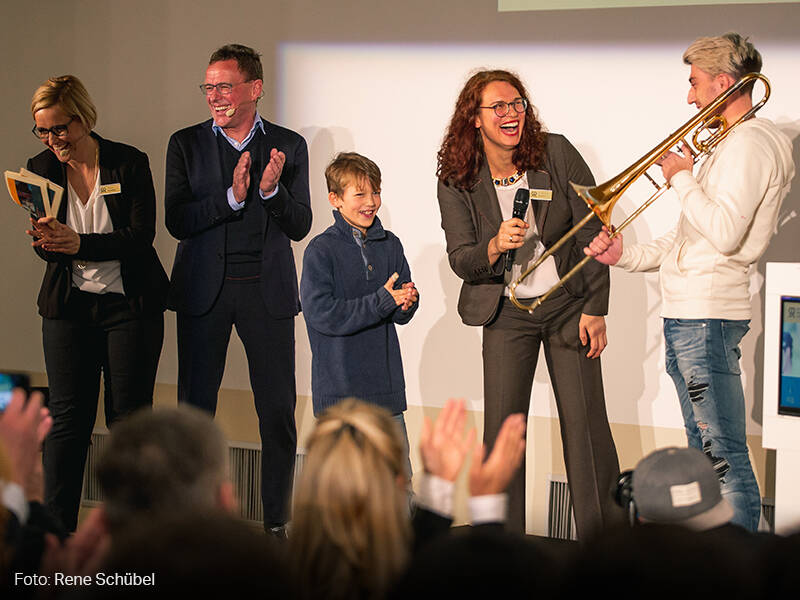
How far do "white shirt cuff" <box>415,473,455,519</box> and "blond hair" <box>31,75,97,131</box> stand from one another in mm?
2576

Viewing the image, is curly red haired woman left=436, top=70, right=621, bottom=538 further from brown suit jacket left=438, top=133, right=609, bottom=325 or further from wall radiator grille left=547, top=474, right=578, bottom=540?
wall radiator grille left=547, top=474, right=578, bottom=540

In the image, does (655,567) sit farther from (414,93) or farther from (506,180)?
(414,93)

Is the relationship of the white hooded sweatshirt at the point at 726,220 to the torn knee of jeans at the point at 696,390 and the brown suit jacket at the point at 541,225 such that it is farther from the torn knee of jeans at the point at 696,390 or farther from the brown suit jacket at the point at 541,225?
the brown suit jacket at the point at 541,225

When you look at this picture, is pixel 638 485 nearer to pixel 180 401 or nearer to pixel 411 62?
pixel 180 401

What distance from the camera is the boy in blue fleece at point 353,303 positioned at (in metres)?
3.56

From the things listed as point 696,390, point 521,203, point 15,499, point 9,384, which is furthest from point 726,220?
point 9,384

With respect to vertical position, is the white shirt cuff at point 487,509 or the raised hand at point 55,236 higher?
the raised hand at point 55,236

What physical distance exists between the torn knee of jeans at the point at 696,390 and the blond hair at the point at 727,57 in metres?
1.07

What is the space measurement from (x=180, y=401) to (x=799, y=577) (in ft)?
10.5

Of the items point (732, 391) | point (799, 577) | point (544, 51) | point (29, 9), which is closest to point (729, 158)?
point (732, 391)

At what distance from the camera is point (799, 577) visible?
3.90 feet

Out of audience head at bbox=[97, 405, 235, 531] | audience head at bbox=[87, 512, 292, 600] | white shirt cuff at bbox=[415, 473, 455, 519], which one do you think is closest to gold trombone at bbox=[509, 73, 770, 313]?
white shirt cuff at bbox=[415, 473, 455, 519]

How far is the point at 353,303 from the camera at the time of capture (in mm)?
3562

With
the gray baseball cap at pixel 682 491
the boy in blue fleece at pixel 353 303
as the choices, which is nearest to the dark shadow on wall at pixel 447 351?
the boy in blue fleece at pixel 353 303
